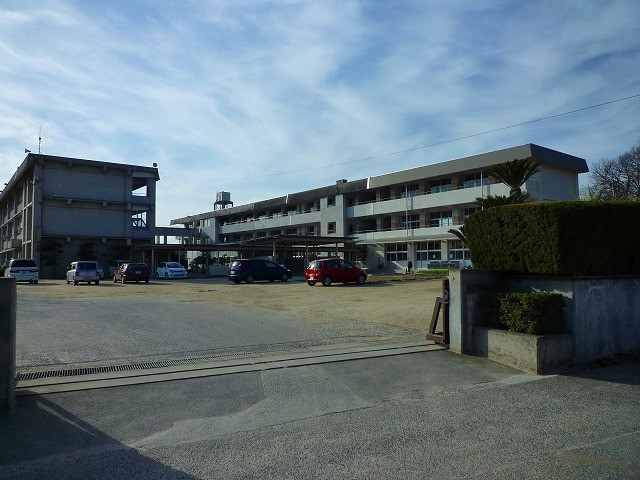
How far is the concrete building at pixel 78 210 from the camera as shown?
159 feet

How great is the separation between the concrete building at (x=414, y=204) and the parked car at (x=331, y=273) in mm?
12554

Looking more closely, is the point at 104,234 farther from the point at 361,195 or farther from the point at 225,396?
the point at 225,396

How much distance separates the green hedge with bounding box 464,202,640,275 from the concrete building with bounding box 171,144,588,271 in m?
28.8

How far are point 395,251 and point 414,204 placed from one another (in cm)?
586

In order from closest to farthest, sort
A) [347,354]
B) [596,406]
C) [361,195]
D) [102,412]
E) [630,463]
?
[630,463] < [102,412] < [596,406] < [347,354] < [361,195]

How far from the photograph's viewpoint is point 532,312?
7.91m

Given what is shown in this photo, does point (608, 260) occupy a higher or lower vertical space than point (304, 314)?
higher

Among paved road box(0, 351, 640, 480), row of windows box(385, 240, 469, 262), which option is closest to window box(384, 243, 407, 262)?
row of windows box(385, 240, 469, 262)

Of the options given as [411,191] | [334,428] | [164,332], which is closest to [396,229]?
[411,191]

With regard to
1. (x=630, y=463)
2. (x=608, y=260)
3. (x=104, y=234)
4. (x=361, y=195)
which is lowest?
(x=630, y=463)

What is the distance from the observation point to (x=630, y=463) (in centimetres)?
444

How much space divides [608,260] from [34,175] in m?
52.1

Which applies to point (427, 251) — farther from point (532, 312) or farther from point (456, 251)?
point (532, 312)

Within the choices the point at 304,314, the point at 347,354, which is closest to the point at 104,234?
the point at 304,314
